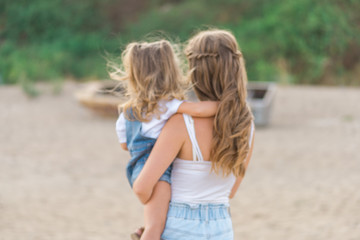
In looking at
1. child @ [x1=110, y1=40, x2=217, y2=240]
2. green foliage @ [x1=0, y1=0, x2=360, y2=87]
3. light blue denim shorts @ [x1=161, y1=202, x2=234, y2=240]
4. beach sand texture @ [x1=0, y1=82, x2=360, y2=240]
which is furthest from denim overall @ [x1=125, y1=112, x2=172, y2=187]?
green foliage @ [x1=0, y1=0, x2=360, y2=87]

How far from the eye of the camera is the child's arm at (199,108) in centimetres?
166

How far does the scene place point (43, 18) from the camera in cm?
2042

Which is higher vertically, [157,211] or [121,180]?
[157,211]

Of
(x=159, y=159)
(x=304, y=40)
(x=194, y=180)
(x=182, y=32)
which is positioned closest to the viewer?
(x=159, y=159)

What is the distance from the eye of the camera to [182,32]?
1958cm

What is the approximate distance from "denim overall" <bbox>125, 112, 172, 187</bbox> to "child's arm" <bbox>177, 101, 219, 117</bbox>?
5.9 inches

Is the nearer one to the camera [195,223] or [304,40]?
[195,223]

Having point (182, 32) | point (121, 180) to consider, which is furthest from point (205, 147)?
point (182, 32)

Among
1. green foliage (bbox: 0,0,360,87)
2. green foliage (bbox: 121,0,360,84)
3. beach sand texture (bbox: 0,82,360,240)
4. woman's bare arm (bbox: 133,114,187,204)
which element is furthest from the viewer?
green foliage (bbox: 121,0,360,84)

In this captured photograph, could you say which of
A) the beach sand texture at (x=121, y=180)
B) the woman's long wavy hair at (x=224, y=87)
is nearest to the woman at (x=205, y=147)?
the woman's long wavy hair at (x=224, y=87)

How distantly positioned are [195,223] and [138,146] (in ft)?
1.06

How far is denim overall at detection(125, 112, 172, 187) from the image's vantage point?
5.57 ft

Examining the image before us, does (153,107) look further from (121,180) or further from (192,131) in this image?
(121,180)

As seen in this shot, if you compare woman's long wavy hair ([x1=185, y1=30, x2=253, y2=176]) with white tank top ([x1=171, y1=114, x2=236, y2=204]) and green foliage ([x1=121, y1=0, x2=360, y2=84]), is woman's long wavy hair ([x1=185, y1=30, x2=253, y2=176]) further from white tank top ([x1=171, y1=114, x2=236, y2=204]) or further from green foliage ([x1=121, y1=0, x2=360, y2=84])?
green foliage ([x1=121, y1=0, x2=360, y2=84])
